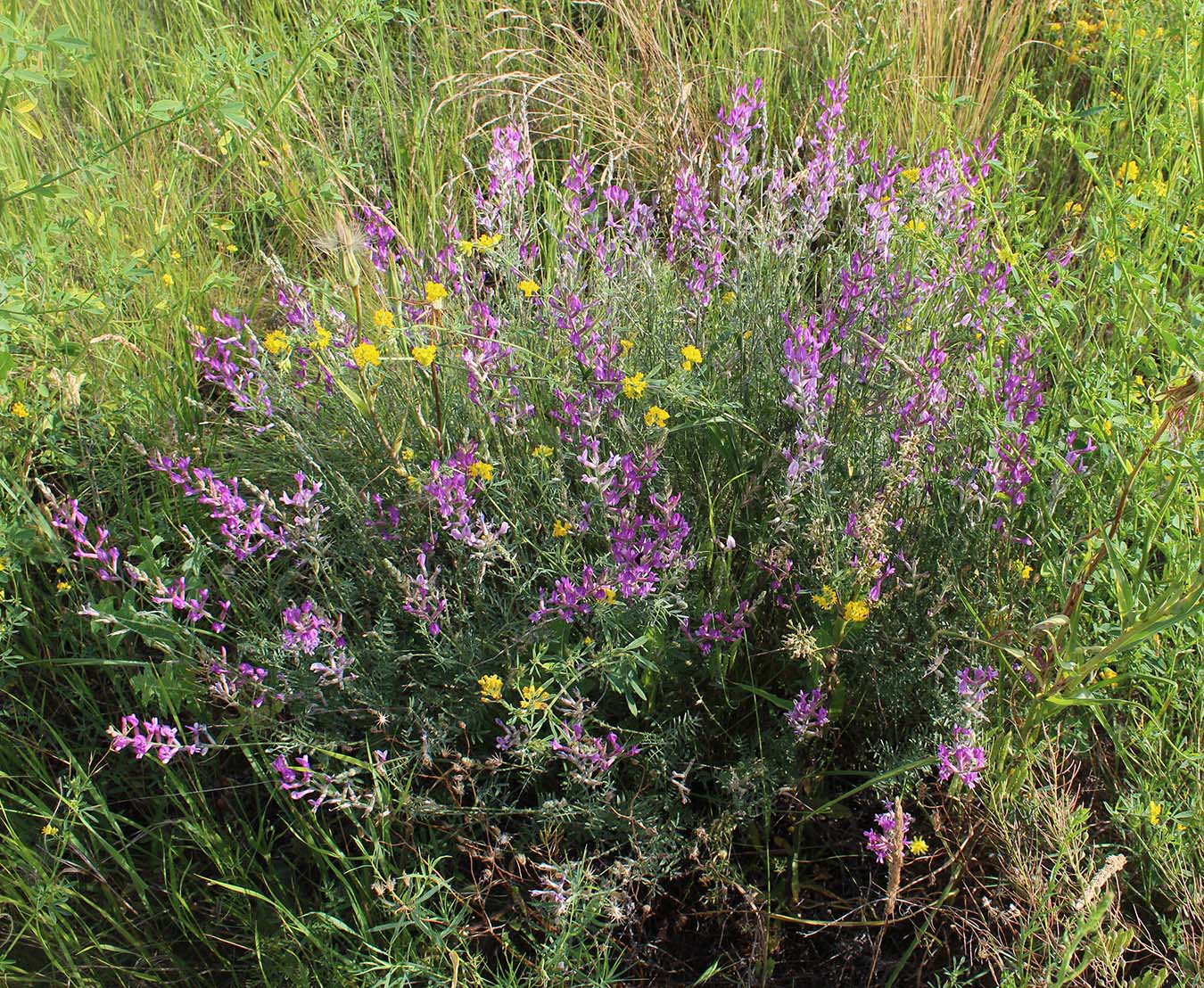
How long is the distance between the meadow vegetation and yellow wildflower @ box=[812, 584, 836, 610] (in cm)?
1

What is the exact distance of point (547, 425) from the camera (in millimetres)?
2252

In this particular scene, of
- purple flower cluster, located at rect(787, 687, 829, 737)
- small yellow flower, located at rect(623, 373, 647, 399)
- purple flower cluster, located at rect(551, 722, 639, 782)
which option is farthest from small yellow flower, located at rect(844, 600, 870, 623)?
small yellow flower, located at rect(623, 373, 647, 399)

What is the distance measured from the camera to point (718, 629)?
6.52ft

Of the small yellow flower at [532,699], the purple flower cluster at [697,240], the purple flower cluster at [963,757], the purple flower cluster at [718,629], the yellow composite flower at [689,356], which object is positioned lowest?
the purple flower cluster at [963,757]

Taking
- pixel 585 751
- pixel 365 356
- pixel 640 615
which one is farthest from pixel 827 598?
pixel 365 356

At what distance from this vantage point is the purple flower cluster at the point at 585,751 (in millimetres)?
1724

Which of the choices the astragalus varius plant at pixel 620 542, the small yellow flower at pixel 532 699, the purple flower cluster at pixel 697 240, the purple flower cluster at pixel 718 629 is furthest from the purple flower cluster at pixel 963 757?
the purple flower cluster at pixel 697 240

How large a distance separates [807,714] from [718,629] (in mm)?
266

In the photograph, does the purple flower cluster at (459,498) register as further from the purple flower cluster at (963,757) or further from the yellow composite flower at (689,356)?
the purple flower cluster at (963,757)

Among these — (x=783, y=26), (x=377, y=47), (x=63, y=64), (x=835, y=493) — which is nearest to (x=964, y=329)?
(x=835, y=493)

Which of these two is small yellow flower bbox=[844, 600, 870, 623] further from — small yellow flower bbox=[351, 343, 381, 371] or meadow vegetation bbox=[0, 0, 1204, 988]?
small yellow flower bbox=[351, 343, 381, 371]

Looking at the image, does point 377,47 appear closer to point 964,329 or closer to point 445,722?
point 964,329

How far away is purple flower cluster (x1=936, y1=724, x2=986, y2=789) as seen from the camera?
171 centimetres

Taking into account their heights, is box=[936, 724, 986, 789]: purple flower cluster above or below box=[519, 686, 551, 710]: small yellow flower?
below
